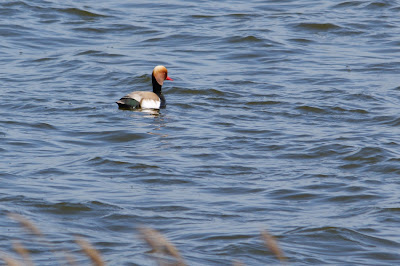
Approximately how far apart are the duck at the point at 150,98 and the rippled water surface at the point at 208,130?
0.16m

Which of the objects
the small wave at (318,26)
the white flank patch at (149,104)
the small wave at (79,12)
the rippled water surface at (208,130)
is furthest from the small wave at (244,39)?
the white flank patch at (149,104)

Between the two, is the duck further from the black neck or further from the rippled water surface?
the rippled water surface

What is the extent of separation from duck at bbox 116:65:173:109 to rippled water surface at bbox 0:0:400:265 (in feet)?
0.53

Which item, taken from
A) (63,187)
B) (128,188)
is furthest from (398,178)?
(63,187)

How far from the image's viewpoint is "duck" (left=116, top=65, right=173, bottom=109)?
11.9 m

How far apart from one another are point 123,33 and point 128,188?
9.73 meters

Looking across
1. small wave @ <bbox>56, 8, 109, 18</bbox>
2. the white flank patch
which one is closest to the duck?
the white flank patch

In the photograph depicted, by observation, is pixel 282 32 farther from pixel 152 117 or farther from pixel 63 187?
pixel 63 187

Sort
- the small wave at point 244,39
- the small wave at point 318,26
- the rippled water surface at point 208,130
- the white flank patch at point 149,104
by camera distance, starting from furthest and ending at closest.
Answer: the small wave at point 318,26
the small wave at point 244,39
the white flank patch at point 149,104
the rippled water surface at point 208,130

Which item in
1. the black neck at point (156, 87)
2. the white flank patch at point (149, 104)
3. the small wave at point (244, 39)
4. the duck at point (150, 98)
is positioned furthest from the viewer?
the small wave at point (244, 39)

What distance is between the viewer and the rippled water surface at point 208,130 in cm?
652

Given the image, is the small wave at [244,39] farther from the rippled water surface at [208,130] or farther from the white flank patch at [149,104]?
the white flank patch at [149,104]

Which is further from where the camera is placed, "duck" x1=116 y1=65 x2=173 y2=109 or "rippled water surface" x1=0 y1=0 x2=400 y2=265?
"duck" x1=116 y1=65 x2=173 y2=109

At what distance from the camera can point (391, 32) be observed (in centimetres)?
1723
